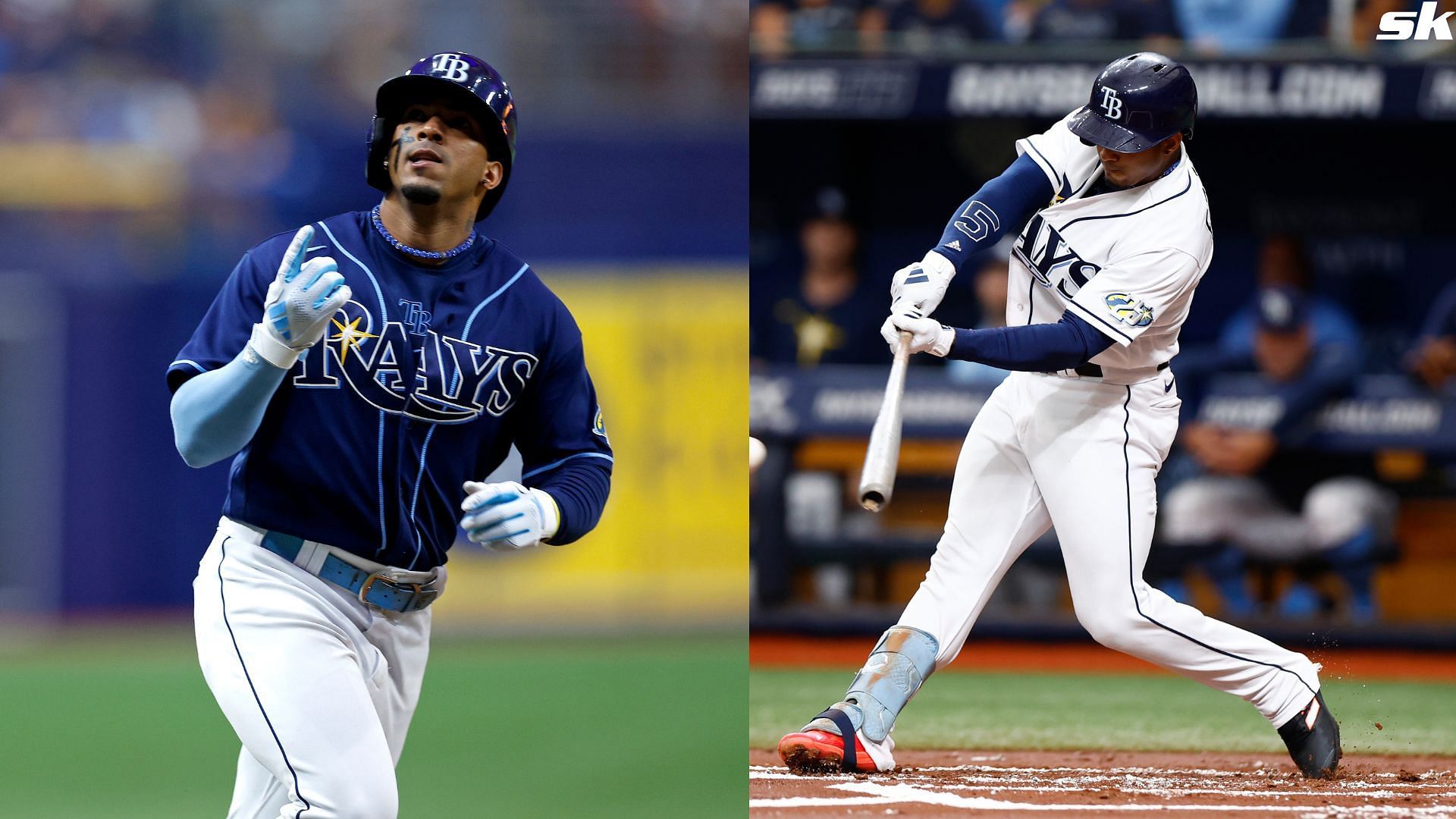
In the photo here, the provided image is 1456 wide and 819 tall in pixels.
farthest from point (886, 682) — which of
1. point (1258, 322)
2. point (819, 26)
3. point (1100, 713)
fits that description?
point (1258, 322)

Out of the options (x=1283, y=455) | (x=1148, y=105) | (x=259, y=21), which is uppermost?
(x=259, y=21)

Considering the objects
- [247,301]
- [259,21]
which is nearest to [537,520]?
[247,301]

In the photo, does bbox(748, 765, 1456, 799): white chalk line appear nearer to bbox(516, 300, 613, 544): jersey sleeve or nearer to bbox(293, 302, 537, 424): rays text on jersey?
bbox(516, 300, 613, 544): jersey sleeve

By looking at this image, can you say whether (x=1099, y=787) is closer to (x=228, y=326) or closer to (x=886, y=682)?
(x=886, y=682)

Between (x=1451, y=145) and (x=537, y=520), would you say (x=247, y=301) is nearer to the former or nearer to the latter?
(x=537, y=520)

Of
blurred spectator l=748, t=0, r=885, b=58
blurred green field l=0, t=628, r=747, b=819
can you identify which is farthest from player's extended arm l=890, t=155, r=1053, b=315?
blurred spectator l=748, t=0, r=885, b=58

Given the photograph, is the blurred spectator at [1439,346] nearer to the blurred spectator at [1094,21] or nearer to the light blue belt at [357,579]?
the blurred spectator at [1094,21]

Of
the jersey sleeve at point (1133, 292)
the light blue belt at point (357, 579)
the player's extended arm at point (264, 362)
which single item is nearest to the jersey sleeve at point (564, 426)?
the light blue belt at point (357, 579)
